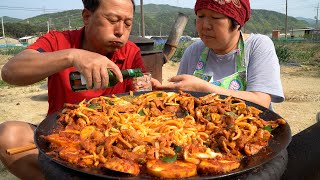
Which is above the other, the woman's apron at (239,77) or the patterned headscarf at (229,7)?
the patterned headscarf at (229,7)

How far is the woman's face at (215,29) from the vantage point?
3.32 metres

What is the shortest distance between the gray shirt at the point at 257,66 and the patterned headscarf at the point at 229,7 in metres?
0.41

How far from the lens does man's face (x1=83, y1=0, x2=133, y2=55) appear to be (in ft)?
10.9

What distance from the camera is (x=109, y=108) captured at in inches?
107

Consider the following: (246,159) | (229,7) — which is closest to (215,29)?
(229,7)

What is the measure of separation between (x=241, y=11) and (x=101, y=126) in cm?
212

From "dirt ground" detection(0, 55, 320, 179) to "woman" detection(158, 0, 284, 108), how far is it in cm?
316

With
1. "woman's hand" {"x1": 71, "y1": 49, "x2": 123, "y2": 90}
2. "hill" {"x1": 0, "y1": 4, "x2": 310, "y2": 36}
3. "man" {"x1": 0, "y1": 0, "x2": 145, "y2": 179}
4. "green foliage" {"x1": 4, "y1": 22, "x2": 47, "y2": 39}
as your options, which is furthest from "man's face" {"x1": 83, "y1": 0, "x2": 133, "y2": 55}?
"hill" {"x1": 0, "y1": 4, "x2": 310, "y2": 36}

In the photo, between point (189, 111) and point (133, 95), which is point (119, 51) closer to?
point (133, 95)

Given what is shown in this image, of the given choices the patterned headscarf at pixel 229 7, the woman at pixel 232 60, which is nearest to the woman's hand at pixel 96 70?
the woman at pixel 232 60

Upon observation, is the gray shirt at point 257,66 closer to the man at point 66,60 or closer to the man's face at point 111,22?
the man at point 66,60

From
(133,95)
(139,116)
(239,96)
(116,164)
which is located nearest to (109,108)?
(139,116)

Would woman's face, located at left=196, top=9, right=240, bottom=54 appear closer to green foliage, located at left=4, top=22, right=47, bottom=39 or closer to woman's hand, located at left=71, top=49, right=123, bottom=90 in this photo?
woman's hand, located at left=71, top=49, right=123, bottom=90

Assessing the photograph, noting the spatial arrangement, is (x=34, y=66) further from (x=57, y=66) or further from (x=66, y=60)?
(x=66, y=60)
